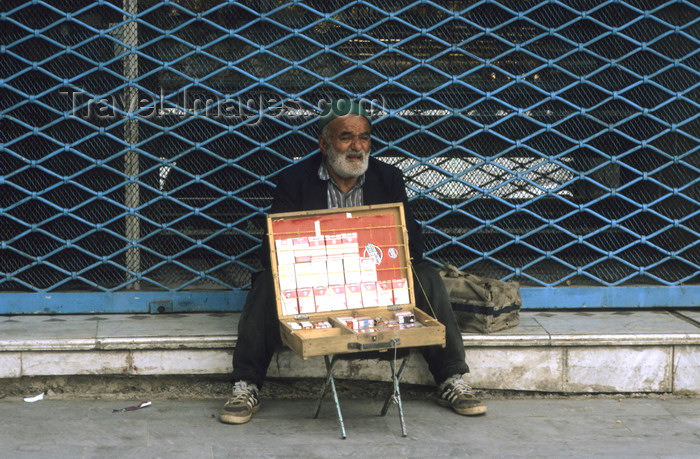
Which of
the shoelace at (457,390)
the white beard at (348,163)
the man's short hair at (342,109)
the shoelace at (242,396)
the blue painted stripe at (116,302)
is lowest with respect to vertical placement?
the shoelace at (457,390)

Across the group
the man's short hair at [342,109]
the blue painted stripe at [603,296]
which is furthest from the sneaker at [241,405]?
the blue painted stripe at [603,296]

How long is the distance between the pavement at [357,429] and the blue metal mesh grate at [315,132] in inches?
36.3

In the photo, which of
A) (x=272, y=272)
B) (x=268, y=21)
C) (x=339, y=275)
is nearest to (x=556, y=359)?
(x=339, y=275)

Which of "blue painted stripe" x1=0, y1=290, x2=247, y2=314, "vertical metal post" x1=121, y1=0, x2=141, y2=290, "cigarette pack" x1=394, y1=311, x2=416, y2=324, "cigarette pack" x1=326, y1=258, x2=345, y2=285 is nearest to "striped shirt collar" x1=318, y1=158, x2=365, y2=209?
"cigarette pack" x1=326, y1=258, x2=345, y2=285

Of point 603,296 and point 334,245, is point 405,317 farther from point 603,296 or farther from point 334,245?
point 603,296

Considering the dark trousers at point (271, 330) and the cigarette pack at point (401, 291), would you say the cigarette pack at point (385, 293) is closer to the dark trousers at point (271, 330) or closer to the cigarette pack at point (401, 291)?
the cigarette pack at point (401, 291)

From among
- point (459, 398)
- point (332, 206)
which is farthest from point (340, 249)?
point (459, 398)

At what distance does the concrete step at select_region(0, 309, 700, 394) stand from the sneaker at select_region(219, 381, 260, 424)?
11.1 inches

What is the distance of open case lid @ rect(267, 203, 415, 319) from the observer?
4.11 m

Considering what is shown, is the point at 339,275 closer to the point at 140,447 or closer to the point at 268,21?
the point at 140,447

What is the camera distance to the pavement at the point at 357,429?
152 inches

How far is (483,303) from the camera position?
4.63 meters

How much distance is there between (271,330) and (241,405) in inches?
15.7

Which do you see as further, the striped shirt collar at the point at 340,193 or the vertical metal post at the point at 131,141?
the vertical metal post at the point at 131,141
